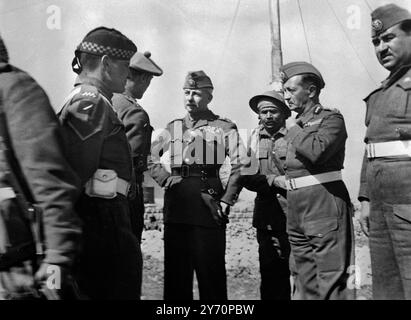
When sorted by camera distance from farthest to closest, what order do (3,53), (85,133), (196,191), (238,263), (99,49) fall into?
(238,263) → (196,191) → (99,49) → (85,133) → (3,53)

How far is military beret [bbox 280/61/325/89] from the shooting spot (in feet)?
16.2

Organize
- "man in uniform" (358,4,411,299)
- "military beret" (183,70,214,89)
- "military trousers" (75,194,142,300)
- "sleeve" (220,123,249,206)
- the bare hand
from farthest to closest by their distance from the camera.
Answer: "military beret" (183,70,214,89) → "sleeve" (220,123,249,206) → the bare hand → "man in uniform" (358,4,411,299) → "military trousers" (75,194,142,300)

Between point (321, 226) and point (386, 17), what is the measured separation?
1580 millimetres

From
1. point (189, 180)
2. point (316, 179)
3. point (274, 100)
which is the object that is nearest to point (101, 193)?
point (316, 179)

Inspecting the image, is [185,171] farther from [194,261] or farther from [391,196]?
[391,196]

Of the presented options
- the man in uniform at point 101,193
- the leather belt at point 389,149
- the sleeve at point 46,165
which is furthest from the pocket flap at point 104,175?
the leather belt at point 389,149

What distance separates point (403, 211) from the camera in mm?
3773

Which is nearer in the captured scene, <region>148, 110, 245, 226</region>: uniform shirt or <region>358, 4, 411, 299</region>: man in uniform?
<region>358, 4, 411, 299</region>: man in uniform

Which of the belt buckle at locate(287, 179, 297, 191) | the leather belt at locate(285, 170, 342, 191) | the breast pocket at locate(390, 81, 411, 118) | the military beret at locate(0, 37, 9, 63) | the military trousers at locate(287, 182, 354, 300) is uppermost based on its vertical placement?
the military beret at locate(0, 37, 9, 63)

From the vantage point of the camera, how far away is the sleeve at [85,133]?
3.24m

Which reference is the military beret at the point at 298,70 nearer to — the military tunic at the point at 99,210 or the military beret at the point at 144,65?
the military beret at the point at 144,65

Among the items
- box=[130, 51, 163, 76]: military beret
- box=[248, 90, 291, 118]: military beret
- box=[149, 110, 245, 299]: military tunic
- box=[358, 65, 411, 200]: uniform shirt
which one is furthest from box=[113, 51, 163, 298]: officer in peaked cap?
box=[358, 65, 411, 200]: uniform shirt

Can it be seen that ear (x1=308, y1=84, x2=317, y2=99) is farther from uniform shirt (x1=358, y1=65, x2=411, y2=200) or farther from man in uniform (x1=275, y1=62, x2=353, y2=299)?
uniform shirt (x1=358, y1=65, x2=411, y2=200)
